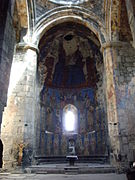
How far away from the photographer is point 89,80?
1366cm

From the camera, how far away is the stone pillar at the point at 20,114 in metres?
7.67

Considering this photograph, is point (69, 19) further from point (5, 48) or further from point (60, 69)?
point (5, 48)

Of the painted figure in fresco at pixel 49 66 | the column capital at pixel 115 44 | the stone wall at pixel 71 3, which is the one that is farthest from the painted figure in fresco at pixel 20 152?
the stone wall at pixel 71 3

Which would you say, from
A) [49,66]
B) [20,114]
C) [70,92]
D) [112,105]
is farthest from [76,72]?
[20,114]

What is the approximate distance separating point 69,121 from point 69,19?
7.39 m

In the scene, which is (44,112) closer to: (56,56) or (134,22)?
(56,56)

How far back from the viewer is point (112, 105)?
27.8 feet

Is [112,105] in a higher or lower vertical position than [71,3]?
lower

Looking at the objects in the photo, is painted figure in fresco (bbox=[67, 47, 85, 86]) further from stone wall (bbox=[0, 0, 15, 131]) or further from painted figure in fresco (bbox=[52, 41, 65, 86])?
stone wall (bbox=[0, 0, 15, 131])

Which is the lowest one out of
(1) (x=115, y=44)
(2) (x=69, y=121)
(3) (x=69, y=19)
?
(2) (x=69, y=121)

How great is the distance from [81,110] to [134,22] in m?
9.61

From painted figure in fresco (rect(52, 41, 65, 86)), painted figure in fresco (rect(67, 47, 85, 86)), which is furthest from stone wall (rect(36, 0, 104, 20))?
painted figure in fresco (rect(67, 47, 85, 86))

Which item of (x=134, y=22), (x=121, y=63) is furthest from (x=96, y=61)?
(x=134, y=22)

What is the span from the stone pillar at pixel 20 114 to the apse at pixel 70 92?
290 centimetres
